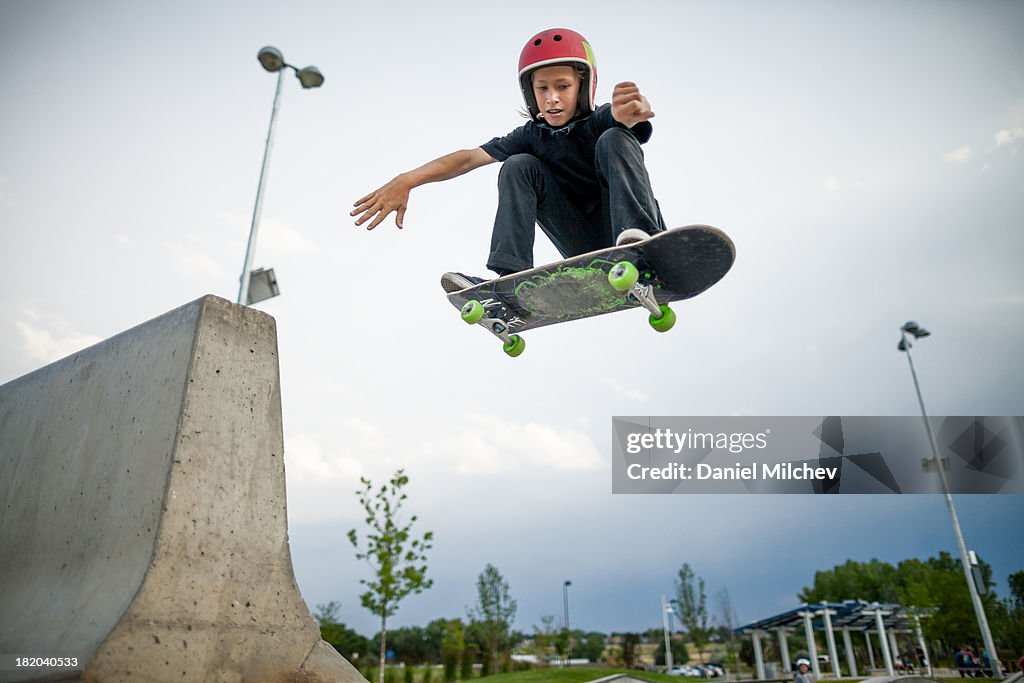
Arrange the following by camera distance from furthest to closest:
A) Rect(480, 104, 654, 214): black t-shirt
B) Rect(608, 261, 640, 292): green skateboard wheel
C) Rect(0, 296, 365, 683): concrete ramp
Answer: Rect(480, 104, 654, 214): black t-shirt < Rect(608, 261, 640, 292): green skateboard wheel < Rect(0, 296, 365, 683): concrete ramp

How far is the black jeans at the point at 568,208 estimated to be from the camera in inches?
170

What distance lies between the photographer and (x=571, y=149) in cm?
488

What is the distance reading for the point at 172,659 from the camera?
2672mm

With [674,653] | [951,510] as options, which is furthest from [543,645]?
[674,653]

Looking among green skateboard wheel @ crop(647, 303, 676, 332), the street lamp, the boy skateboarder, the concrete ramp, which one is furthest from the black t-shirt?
the street lamp

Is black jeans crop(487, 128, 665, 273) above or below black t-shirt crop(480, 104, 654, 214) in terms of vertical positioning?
below

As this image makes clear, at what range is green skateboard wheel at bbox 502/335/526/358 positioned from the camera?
543 centimetres

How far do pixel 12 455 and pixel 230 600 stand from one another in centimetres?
240

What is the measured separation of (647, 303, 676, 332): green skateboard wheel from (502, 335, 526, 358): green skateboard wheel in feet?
3.80

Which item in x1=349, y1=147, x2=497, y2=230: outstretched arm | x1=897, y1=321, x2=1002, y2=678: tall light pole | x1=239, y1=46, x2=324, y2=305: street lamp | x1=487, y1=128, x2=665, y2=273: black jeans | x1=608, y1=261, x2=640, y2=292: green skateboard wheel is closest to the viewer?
x1=608, y1=261, x2=640, y2=292: green skateboard wheel

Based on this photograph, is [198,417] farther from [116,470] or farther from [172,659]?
[172,659]

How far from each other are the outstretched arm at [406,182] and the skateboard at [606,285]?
0.87 metres

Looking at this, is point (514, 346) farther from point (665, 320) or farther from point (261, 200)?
point (261, 200)

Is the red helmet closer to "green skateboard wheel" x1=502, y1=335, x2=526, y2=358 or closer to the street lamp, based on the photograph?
"green skateboard wheel" x1=502, y1=335, x2=526, y2=358
